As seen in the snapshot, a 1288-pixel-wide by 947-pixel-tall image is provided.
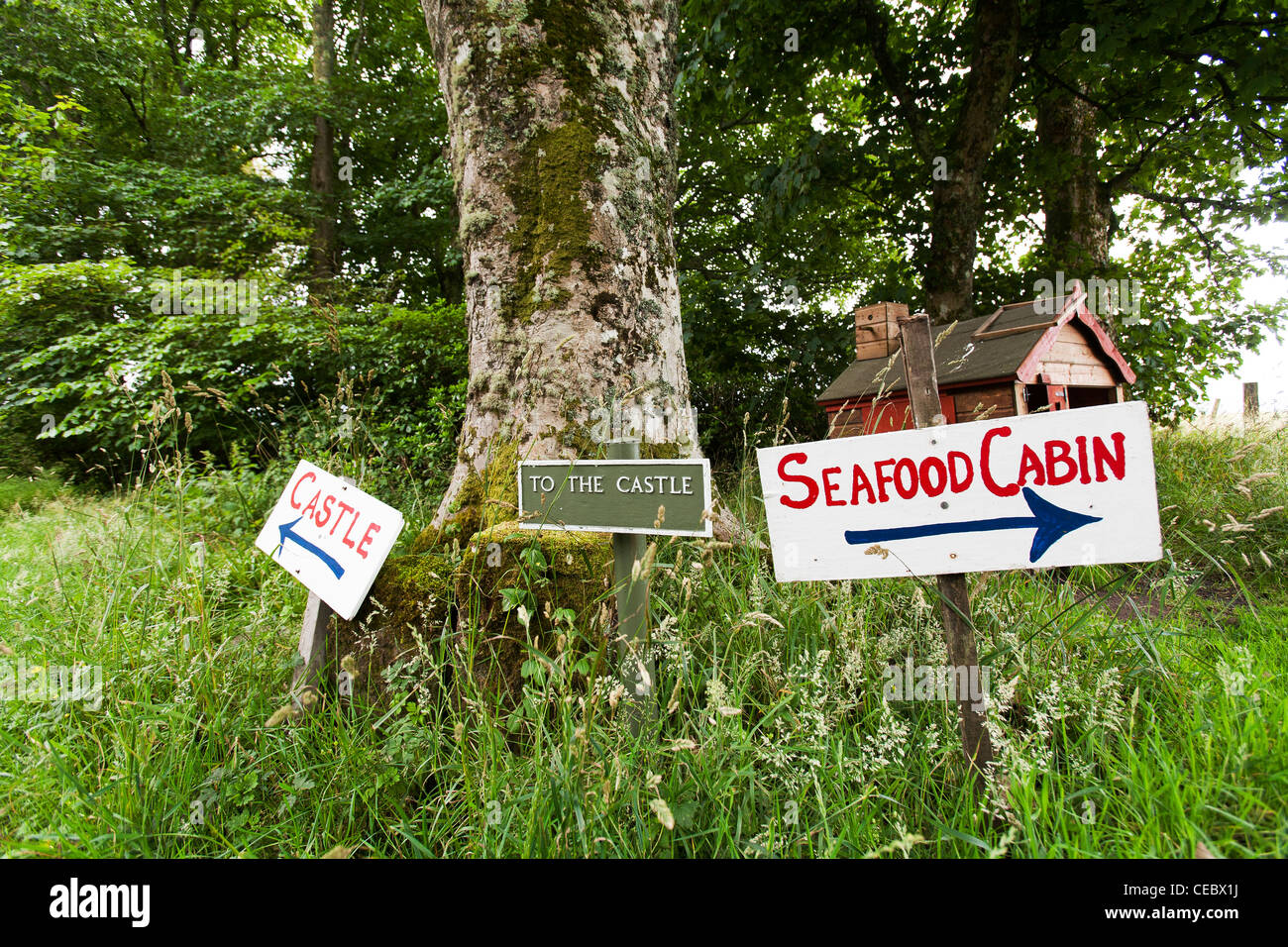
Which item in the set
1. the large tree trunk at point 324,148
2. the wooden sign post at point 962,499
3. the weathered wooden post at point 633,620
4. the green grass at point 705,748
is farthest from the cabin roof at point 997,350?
the large tree trunk at point 324,148

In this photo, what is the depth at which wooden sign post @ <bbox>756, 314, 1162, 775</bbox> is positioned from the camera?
131 centimetres

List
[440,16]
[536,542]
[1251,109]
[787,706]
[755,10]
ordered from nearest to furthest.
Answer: [787,706]
[536,542]
[440,16]
[1251,109]
[755,10]

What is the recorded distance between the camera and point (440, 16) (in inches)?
111

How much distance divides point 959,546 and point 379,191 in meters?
11.8

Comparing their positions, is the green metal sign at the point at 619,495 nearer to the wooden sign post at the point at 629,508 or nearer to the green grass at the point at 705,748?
the wooden sign post at the point at 629,508

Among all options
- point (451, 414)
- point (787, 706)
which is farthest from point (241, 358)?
point (787, 706)

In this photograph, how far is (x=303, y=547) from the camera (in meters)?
2.01

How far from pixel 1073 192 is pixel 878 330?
413 cm

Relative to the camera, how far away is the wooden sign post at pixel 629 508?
1.51 m

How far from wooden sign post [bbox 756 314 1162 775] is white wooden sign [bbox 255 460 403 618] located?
1.13 m

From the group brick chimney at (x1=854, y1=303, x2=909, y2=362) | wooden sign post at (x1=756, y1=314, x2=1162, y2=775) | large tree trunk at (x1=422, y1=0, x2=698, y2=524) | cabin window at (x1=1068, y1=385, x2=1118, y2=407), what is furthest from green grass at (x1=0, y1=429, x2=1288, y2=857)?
cabin window at (x1=1068, y1=385, x2=1118, y2=407)

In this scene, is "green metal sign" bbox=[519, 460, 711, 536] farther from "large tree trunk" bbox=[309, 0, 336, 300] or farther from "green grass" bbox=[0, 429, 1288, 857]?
"large tree trunk" bbox=[309, 0, 336, 300]

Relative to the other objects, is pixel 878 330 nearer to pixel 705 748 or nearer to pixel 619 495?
pixel 619 495

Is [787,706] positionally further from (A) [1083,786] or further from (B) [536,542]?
(B) [536,542]
